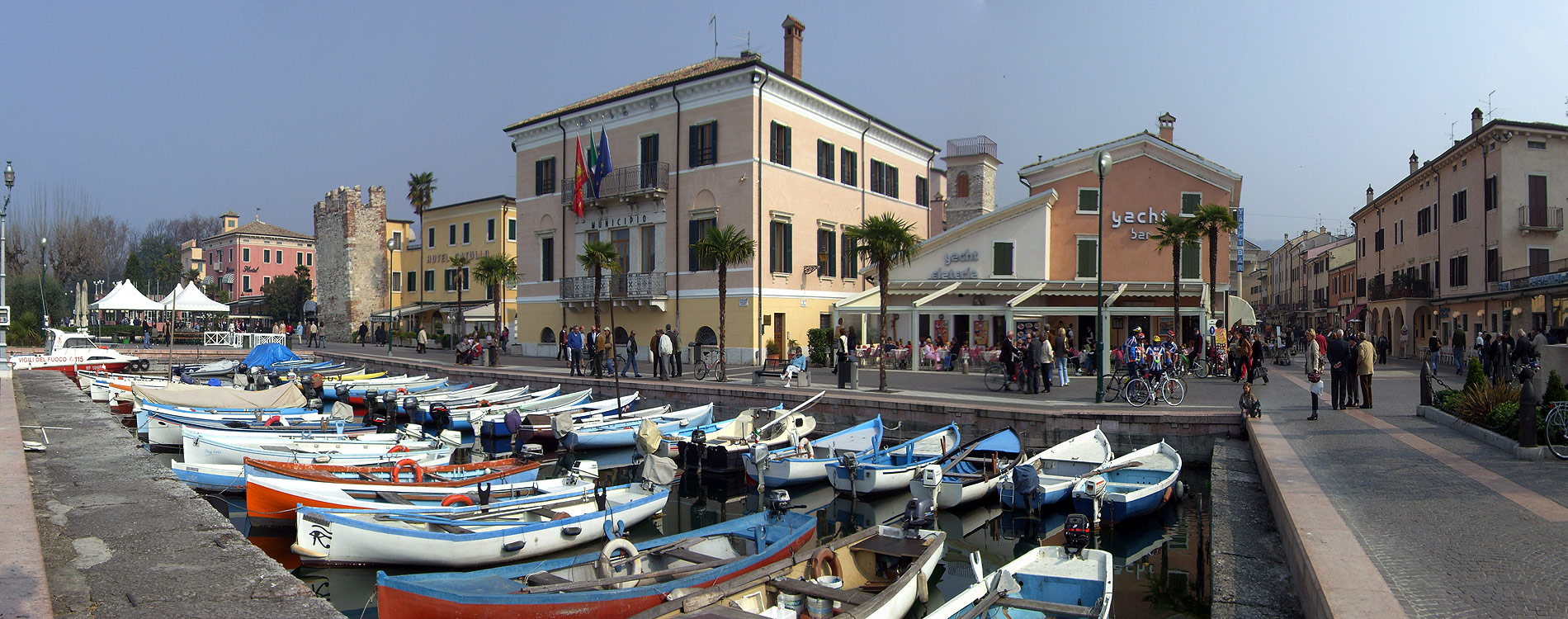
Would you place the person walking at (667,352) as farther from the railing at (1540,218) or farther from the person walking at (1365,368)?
the railing at (1540,218)

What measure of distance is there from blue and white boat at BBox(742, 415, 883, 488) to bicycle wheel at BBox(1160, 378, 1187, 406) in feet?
24.6

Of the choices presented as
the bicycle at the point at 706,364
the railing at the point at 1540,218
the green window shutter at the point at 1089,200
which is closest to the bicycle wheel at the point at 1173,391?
the bicycle at the point at 706,364

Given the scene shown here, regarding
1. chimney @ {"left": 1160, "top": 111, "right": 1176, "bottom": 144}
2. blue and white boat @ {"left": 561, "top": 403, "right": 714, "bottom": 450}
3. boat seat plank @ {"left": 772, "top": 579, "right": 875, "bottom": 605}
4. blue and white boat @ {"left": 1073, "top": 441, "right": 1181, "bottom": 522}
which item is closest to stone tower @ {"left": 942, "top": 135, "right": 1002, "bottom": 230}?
chimney @ {"left": 1160, "top": 111, "right": 1176, "bottom": 144}

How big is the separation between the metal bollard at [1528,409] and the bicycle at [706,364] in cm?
2029

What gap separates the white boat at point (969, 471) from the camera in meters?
13.4

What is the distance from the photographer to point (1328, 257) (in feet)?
224

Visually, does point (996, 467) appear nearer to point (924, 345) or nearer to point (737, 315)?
point (924, 345)

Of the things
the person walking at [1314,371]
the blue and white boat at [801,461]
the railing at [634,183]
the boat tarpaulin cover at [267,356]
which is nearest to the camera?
the blue and white boat at [801,461]

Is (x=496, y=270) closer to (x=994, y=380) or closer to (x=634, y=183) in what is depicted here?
(x=634, y=183)

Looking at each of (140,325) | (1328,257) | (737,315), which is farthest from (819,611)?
(1328,257)

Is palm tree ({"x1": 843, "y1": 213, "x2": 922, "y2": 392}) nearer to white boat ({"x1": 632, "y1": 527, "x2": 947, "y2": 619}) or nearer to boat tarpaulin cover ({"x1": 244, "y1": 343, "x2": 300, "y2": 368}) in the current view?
white boat ({"x1": 632, "y1": 527, "x2": 947, "y2": 619})

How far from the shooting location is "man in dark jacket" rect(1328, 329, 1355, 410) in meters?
17.1

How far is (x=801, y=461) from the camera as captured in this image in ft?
51.2

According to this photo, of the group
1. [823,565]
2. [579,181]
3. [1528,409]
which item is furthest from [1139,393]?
[579,181]
